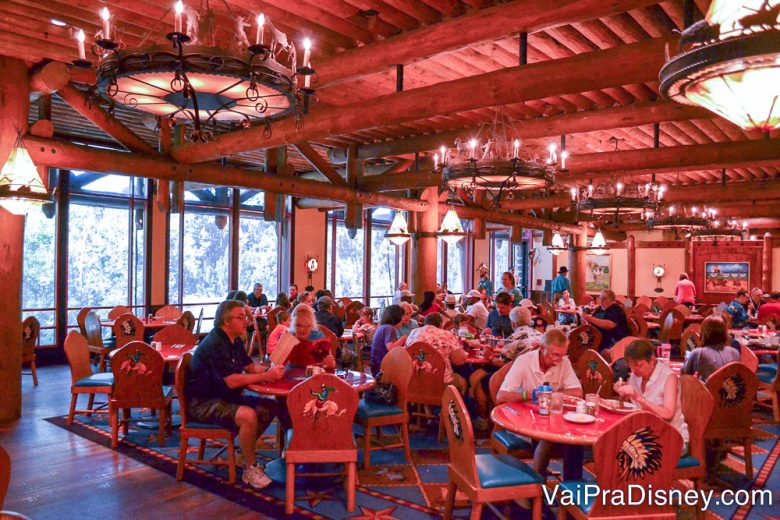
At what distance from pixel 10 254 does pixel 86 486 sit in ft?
9.13

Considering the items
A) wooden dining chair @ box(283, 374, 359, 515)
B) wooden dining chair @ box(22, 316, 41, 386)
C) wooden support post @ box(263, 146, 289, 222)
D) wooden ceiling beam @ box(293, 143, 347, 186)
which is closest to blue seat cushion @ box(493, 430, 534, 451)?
wooden dining chair @ box(283, 374, 359, 515)

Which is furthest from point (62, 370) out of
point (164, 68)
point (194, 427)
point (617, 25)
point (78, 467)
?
point (617, 25)

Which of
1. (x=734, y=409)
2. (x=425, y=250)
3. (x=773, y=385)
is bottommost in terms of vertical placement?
(x=773, y=385)

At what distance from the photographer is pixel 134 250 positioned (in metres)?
11.1

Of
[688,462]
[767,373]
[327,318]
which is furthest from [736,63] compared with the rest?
[767,373]

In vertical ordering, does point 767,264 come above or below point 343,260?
below

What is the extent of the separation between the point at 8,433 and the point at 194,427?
2491 millimetres

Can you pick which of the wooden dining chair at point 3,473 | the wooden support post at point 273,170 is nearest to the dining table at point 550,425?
the wooden dining chair at point 3,473

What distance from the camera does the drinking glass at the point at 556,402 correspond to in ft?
12.1

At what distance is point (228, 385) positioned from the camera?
442cm

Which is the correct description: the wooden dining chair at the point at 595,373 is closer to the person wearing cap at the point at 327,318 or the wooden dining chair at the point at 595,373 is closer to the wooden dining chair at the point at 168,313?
the person wearing cap at the point at 327,318

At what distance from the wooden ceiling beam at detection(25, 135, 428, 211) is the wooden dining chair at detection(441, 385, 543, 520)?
17.0 ft

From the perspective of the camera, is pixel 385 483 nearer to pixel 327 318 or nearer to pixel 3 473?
pixel 3 473

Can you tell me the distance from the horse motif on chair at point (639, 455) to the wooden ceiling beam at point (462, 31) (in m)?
2.74
